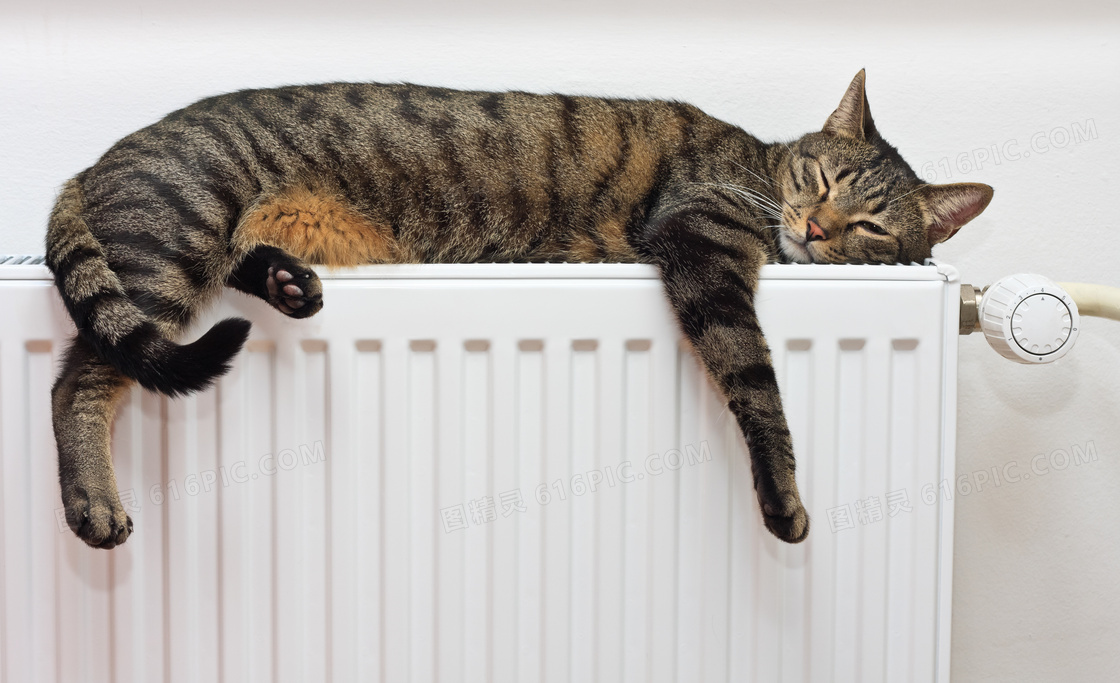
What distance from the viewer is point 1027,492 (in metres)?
1.09

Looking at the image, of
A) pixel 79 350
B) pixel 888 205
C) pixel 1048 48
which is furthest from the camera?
pixel 1048 48

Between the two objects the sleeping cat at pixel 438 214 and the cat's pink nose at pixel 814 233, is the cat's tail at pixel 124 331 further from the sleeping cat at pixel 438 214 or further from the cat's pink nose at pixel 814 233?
the cat's pink nose at pixel 814 233

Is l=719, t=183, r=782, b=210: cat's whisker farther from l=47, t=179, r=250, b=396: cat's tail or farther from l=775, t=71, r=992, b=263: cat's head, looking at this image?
l=47, t=179, r=250, b=396: cat's tail

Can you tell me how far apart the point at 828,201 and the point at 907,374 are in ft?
0.76

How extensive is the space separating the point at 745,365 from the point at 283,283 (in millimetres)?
459

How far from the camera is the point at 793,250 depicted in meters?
0.91

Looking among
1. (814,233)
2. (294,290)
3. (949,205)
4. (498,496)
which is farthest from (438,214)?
(949,205)

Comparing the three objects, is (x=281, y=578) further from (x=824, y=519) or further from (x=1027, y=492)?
(x=1027, y=492)

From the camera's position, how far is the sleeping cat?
0.73 meters

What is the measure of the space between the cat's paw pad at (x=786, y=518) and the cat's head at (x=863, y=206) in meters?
0.30

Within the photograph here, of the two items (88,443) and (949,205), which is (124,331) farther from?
(949,205)

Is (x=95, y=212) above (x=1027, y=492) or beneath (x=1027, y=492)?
above

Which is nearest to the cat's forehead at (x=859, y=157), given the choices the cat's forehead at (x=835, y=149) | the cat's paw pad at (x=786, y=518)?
the cat's forehead at (x=835, y=149)

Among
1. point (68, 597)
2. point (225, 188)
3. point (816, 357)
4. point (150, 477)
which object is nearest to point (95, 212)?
point (225, 188)
